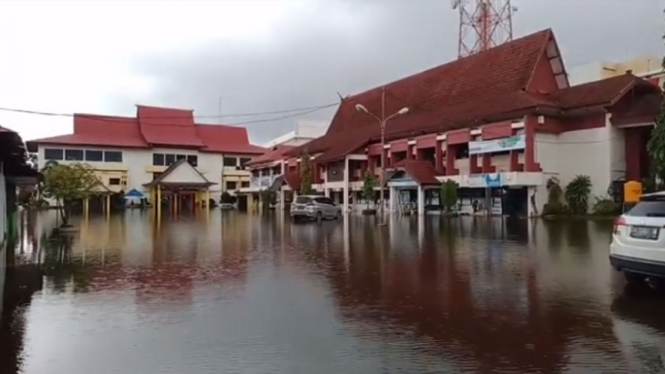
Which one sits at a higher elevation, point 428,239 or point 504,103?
point 504,103

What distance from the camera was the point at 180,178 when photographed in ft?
201

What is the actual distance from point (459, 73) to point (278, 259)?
120 ft

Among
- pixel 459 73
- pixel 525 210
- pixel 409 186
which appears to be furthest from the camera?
pixel 459 73

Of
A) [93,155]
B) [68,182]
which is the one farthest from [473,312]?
[93,155]

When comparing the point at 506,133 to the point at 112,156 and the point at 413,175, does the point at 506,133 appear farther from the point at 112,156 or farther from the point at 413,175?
the point at 112,156

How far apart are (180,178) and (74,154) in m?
14.6

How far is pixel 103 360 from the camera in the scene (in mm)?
5477

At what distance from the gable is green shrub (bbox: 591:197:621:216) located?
40.8m

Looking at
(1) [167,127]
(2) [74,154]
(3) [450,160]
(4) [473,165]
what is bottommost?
(4) [473,165]

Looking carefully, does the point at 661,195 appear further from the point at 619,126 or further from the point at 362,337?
the point at 619,126

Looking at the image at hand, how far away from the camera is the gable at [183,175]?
2395 inches

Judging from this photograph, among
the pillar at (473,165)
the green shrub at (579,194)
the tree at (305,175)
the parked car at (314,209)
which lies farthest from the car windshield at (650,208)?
the tree at (305,175)

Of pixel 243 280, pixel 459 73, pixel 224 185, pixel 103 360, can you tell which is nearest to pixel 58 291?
pixel 243 280

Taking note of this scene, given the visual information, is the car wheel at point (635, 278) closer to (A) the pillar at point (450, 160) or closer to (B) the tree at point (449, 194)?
(B) the tree at point (449, 194)
